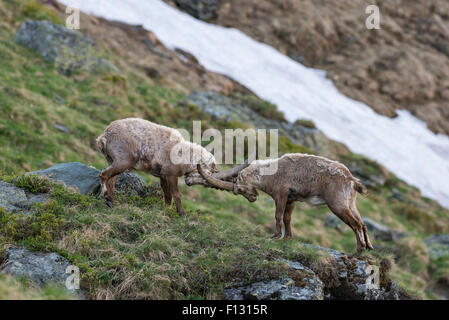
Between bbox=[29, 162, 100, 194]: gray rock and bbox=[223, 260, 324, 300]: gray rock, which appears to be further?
bbox=[29, 162, 100, 194]: gray rock

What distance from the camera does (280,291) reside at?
7258 mm

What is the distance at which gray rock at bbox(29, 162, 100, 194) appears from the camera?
34.0 feet

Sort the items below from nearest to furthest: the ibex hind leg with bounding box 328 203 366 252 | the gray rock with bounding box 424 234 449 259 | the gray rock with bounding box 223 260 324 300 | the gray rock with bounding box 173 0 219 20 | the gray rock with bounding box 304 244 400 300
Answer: the gray rock with bounding box 223 260 324 300 < the gray rock with bounding box 304 244 400 300 < the ibex hind leg with bounding box 328 203 366 252 < the gray rock with bounding box 424 234 449 259 < the gray rock with bounding box 173 0 219 20

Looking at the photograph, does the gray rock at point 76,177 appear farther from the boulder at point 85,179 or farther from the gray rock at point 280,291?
the gray rock at point 280,291

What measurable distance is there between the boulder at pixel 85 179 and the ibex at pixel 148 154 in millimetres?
664

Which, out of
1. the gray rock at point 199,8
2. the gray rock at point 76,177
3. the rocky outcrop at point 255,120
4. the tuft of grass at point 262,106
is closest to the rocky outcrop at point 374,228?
the rocky outcrop at point 255,120

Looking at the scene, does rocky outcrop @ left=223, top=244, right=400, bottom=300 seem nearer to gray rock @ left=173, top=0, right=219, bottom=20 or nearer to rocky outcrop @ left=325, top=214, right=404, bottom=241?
rocky outcrop @ left=325, top=214, right=404, bottom=241

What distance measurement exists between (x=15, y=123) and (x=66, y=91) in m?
4.69

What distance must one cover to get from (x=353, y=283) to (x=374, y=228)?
11.9m

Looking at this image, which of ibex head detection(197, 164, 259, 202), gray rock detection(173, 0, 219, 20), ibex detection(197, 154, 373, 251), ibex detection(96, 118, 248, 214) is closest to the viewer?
ibex detection(197, 154, 373, 251)

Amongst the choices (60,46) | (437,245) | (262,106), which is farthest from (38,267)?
(262,106)

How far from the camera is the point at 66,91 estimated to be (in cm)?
1988

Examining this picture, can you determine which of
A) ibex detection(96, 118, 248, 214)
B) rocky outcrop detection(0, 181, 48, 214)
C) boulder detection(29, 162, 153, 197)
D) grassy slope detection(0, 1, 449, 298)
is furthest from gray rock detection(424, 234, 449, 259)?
rocky outcrop detection(0, 181, 48, 214)

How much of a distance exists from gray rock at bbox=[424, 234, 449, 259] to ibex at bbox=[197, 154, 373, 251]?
35.6ft
